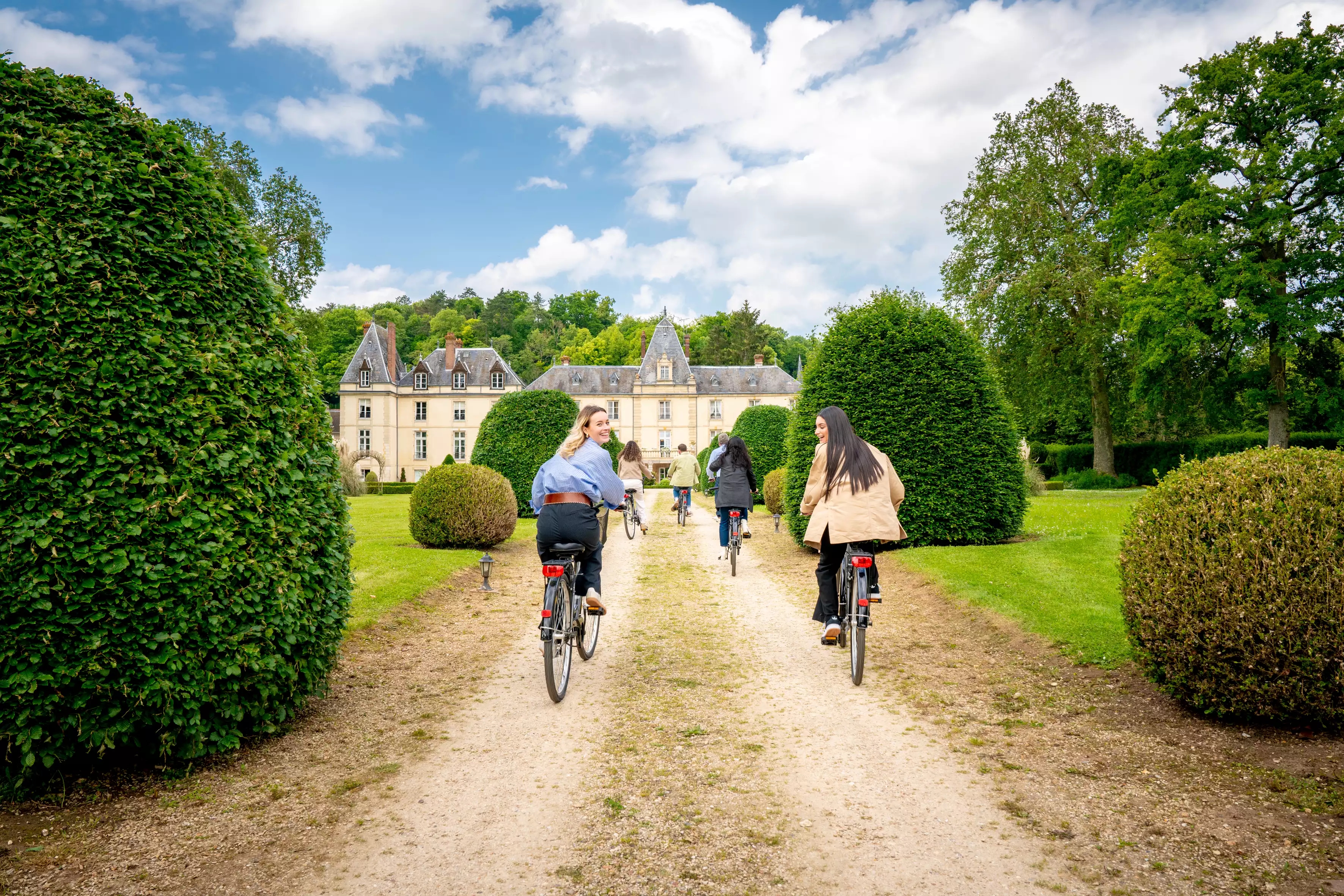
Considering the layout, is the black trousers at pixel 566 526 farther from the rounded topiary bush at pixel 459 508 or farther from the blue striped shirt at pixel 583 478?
the rounded topiary bush at pixel 459 508

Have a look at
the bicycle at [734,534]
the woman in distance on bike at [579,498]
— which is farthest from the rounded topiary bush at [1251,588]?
the bicycle at [734,534]

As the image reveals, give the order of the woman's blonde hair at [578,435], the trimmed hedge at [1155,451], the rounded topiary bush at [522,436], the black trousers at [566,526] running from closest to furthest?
the black trousers at [566,526]
the woman's blonde hair at [578,435]
the rounded topiary bush at [522,436]
the trimmed hedge at [1155,451]

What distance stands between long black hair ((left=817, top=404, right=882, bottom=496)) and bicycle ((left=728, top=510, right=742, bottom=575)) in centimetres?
468

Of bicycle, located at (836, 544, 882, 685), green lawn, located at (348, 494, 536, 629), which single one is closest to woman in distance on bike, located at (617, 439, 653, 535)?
green lawn, located at (348, 494, 536, 629)

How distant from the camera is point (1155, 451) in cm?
3497

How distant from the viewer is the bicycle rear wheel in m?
5.24

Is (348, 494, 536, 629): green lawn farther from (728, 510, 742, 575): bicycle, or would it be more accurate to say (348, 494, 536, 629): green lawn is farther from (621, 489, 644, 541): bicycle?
(728, 510, 742, 575): bicycle

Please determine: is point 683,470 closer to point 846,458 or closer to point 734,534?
point 734,534

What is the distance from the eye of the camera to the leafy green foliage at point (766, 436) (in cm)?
2564

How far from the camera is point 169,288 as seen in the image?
3990 mm

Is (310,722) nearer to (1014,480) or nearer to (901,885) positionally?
(901,885)

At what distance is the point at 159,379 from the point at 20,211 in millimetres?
943

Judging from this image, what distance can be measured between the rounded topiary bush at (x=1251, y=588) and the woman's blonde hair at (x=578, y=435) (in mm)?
3690

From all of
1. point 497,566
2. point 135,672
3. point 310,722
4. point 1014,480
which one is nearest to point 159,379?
point 135,672
